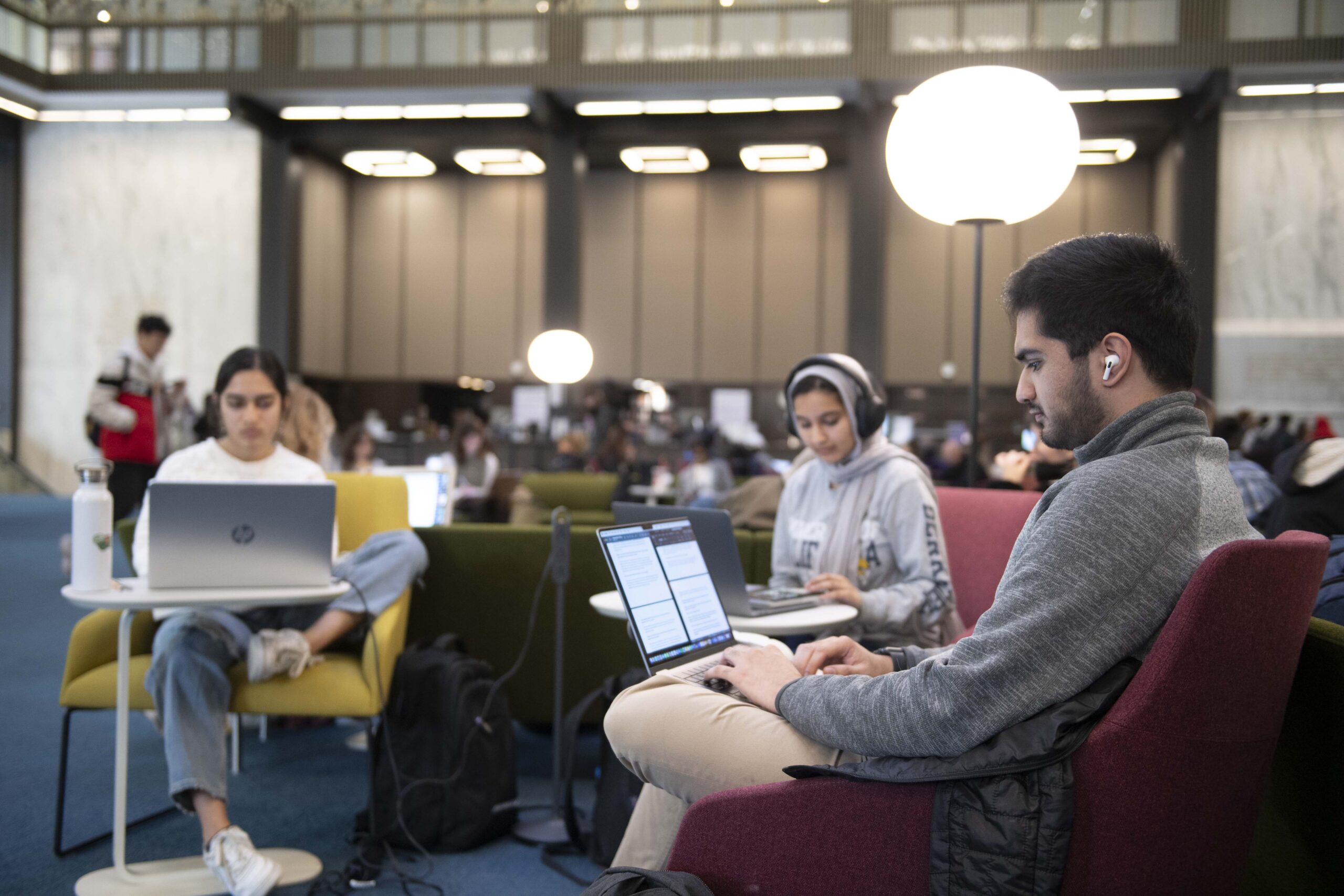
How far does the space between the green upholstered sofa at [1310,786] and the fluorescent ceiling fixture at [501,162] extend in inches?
449

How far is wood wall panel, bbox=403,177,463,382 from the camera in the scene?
14.0 meters

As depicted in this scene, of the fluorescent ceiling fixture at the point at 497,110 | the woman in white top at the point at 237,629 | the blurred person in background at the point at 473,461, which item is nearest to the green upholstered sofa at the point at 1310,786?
the woman in white top at the point at 237,629

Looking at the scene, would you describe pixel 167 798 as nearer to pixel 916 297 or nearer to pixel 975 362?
pixel 975 362

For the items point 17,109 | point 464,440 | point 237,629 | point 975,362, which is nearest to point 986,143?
point 975,362

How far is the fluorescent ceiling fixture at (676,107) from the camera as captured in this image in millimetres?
10695

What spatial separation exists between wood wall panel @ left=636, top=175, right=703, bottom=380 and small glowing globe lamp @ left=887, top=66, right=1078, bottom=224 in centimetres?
1078

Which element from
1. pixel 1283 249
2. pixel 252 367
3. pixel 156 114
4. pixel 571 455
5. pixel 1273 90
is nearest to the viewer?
pixel 252 367

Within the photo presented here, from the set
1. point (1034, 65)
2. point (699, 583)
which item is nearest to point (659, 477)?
point (1034, 65)

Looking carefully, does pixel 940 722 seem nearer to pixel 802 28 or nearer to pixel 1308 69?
pixel 802 28

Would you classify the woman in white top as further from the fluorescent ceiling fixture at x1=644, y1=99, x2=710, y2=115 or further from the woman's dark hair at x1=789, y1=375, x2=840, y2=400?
the fluorescent ceiling fixture at x1=644, y1=99, x2=710, y2=115

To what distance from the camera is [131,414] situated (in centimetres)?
590

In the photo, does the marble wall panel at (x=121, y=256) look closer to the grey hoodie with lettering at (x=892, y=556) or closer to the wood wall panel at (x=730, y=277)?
the wood wall panel at (x=730, y=277)

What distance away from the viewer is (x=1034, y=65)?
9.67m

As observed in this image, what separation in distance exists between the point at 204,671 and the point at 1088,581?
7.04 ft
